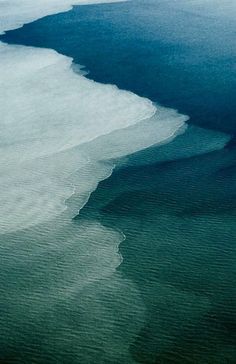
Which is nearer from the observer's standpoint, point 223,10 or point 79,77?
point 79,77

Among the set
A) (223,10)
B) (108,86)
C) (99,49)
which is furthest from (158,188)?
(223,10)

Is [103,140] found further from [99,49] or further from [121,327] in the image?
[99,49]

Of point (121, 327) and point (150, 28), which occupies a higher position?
point (150, 28)

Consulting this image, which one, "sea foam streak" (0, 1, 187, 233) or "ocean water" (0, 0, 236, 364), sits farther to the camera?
"sea foam streak" (0, 1, 187, 233)

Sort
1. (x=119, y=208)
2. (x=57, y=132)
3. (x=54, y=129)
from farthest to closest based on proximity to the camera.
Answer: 1. (x=54, y=129)
2. (x=57, y=132)
3. (x=119, y=208)

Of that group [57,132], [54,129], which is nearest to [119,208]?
[57,132]

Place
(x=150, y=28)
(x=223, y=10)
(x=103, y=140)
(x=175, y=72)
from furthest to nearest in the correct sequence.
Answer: (x=223, y=10) < (x=150, y=28) < (x=175, y=72) < (x=103, y=140)

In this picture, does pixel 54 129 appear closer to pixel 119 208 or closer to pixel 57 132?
pixel 57 132

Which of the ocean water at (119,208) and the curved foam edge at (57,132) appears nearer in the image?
the ocean water at (119,208)
